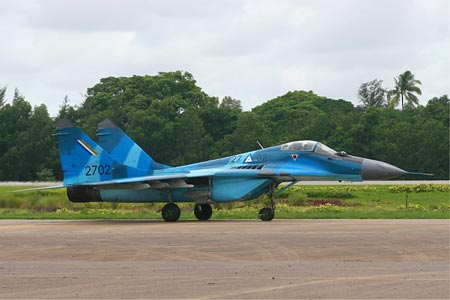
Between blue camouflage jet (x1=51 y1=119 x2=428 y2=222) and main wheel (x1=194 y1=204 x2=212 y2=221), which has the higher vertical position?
blue camouflage jet (x1=51 y1=119 x2=428 y2=222)

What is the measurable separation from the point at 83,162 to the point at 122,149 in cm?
169

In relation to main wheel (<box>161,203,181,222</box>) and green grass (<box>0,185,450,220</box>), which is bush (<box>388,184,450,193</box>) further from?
main wheel (<box>161,203,181,222</box>)

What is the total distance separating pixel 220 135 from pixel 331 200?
122ft

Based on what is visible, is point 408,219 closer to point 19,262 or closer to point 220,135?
point 19,262

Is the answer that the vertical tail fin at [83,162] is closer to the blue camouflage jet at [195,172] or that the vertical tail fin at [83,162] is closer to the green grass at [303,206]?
the blue camouflage jet at [195,172]

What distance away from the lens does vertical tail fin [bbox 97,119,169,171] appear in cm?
3044

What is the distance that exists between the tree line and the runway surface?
4769 cm

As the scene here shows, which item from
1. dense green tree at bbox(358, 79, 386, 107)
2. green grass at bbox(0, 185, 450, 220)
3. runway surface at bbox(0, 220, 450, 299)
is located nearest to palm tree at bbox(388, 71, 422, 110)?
dense green tree at bbox(358, 79, 386, 107)

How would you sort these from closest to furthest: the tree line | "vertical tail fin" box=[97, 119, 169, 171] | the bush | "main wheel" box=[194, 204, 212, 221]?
"main wheel" box=[194, 204, 212, 221], "vertical tail fin" box=[97, 119, 169, 171], the bush, the tree line

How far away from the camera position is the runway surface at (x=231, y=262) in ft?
40.8

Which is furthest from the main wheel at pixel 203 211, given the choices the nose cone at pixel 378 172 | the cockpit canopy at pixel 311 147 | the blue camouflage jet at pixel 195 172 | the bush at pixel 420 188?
the bush at pixel 420 188

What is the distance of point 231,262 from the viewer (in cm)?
1588

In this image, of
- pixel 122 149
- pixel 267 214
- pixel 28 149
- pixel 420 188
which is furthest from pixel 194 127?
pixel 267 214

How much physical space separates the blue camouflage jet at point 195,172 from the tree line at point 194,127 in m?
41.3
